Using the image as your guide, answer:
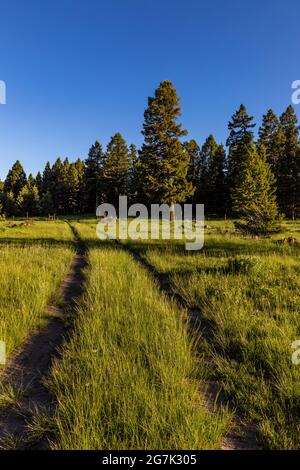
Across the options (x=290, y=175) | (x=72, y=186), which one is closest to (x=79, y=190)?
(x=72, y=186)

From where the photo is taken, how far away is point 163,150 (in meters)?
36.6

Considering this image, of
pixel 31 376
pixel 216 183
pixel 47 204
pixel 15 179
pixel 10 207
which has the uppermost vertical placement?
pixel 15 179

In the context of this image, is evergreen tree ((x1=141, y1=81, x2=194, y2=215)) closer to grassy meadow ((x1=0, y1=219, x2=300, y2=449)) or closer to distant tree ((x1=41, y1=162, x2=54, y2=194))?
grassy meadow ((x1=0, y1=219, x2=300, y2=449))

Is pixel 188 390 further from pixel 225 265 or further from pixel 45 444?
pixel 225 265

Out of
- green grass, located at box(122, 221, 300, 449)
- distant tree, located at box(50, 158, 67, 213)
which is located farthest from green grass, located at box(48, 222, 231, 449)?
distant tree, located at box(50, 158, 67, 213)

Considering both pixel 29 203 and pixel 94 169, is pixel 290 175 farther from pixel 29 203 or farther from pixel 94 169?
pixel 29 203

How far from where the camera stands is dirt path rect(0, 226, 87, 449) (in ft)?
8.73

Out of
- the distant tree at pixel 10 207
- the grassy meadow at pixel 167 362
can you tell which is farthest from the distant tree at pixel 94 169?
the grassy meadow at pixel 167 362

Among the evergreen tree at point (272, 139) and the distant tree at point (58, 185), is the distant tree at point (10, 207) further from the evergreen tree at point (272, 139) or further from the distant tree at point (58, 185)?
the evergreen tree at point (272, 139)

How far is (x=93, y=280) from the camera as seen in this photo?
25.8ft

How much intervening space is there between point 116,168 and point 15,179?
41.3 metres

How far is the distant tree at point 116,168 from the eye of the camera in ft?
198

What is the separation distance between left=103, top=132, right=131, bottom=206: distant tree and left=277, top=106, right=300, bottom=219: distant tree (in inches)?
1142

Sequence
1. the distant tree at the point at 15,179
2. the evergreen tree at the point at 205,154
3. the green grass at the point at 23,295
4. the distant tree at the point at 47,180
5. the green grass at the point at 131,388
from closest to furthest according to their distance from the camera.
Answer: the green grass at the point at 131,388 → the green grass at the point at 23,295 → the evergreen tree at the point at 205,154 → the distant tree at the point at 15,179 → the distant tree at the point at 47,180
